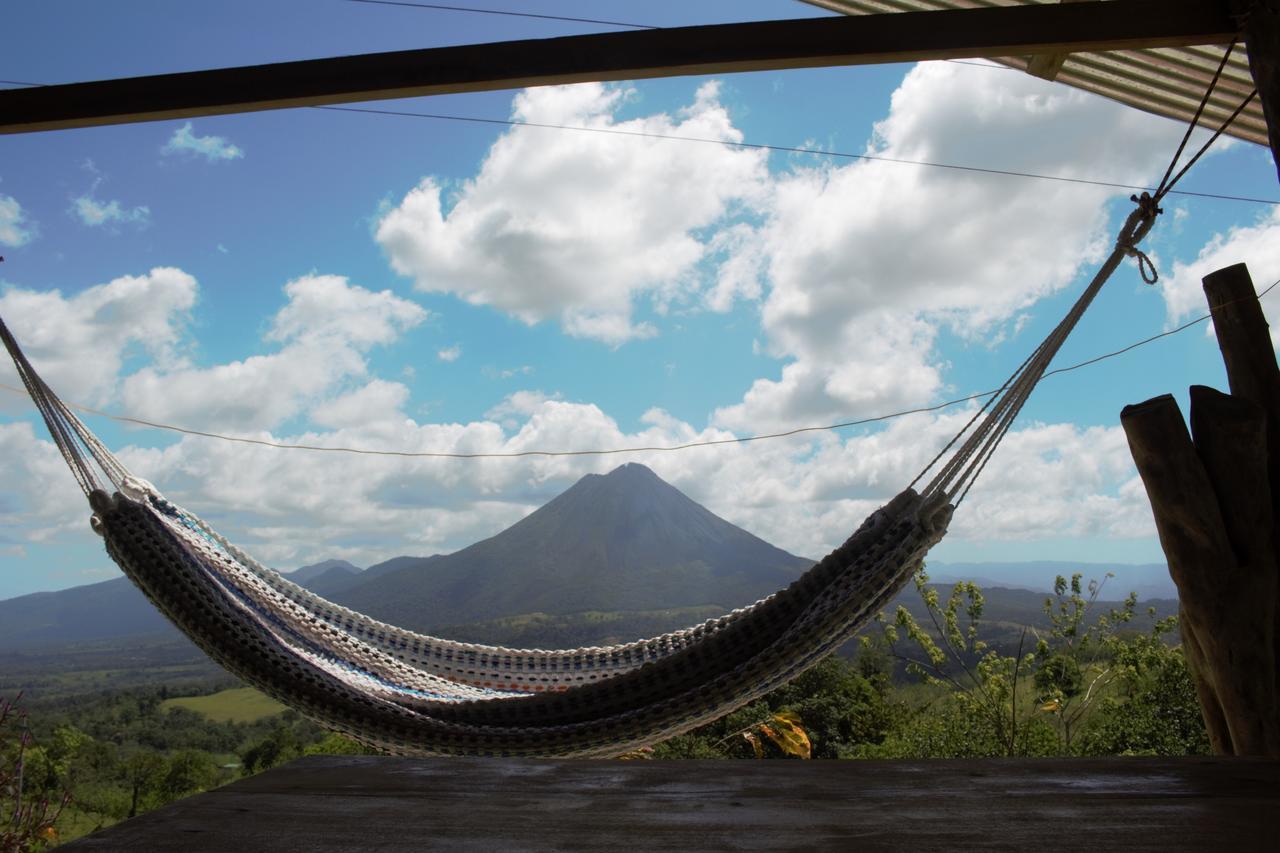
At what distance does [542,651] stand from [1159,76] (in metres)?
1.95

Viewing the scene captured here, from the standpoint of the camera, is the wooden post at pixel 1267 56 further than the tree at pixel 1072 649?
No

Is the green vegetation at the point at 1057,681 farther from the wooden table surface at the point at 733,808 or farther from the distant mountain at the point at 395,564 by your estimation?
the distant mountain at the point at 395,564

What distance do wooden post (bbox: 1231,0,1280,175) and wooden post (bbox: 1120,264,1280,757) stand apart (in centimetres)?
44

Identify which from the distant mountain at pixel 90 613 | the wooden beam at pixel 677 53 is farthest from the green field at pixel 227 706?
the distant mountain at pixel 90 613

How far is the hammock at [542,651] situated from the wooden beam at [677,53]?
33 cm

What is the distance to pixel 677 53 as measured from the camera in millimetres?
1576

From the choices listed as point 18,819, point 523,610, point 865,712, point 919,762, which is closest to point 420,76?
point 919,762

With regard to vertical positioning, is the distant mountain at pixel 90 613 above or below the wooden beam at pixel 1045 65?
below

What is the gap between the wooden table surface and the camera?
0.61 metres

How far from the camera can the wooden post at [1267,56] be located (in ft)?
4.49

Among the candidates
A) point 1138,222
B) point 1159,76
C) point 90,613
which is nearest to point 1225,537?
point 1138,222

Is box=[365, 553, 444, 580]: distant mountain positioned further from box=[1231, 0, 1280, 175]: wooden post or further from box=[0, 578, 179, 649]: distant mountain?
box=[1231, 0, 1280, 175]: wooden post

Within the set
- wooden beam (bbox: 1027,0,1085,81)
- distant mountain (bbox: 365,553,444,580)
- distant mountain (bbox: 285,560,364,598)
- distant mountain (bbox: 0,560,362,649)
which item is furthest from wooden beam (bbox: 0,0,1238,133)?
distant mountain (bbox: 285,560,364,598)

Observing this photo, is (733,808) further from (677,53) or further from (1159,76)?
(1159,76)
